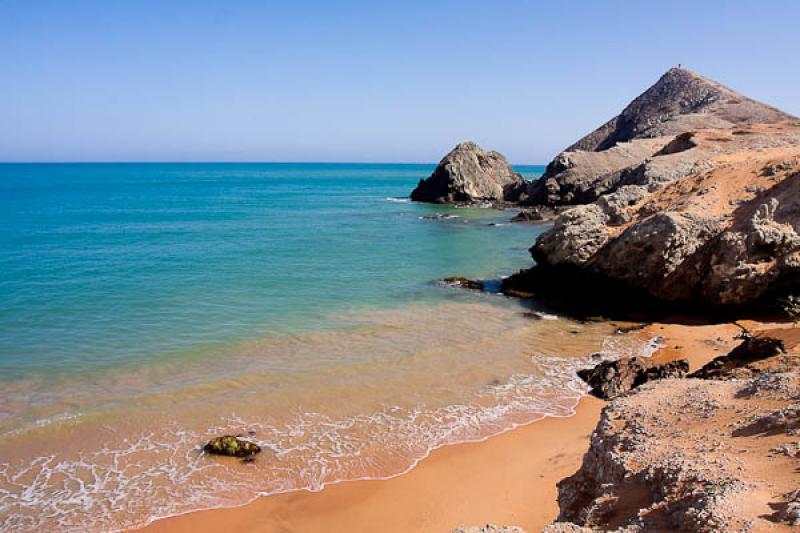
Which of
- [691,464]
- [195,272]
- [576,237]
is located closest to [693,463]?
[691,464]

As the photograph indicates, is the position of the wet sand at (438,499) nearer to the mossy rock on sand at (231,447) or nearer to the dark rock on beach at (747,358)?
the mossy rock on sand at (231,447)

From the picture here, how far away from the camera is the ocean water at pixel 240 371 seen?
11.2m

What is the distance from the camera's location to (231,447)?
11891mm

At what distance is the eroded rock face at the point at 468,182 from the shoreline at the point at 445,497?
61708 millimetres

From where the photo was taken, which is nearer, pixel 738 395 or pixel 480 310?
pixel 738 395

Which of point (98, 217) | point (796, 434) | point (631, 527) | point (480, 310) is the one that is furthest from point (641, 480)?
point (98, 217)

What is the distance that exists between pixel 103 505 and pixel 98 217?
163ft

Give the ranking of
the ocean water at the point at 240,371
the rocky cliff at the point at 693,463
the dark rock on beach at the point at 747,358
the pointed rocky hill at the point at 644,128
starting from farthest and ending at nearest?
the pointed rocky hill at the point at 644,128, the ocean water at the point at 240,371, the dark rock on beach at the point at 747,358, the rocky cliff at the point at 693,463

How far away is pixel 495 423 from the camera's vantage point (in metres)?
13.4

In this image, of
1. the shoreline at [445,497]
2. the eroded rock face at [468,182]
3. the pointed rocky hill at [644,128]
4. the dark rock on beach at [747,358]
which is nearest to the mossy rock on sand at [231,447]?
the shoreline at [445,497]

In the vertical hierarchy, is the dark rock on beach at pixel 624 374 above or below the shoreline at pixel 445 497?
above

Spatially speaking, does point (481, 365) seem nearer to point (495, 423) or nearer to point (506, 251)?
point (495, 423)

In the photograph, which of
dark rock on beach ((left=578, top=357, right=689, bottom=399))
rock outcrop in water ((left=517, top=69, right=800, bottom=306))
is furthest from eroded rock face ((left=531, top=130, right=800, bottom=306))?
dark rock on beach ((left=578, top=357, right=689, bottom=399))

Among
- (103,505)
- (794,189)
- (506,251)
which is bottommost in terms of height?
(103,505)
